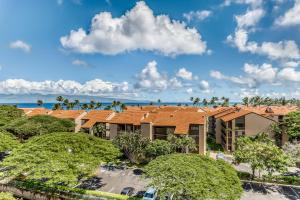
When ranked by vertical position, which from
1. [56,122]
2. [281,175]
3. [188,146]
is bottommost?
[281,175]

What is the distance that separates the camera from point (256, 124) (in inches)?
2431

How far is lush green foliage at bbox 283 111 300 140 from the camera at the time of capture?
54569 mm

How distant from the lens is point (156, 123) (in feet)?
185

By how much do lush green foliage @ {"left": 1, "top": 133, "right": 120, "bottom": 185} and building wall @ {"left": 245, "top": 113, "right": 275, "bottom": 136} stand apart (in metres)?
38.7

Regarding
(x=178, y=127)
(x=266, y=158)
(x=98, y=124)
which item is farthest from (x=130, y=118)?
A: (x=266, y=158)

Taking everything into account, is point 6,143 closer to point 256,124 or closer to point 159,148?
point 159,148

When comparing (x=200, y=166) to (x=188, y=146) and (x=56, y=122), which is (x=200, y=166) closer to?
(x=188, y=146)

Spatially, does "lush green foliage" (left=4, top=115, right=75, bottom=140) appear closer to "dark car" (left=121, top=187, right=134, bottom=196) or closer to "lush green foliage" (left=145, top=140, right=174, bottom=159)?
"lush green foliage" (left=145, top=140, right=174, bottom=159)

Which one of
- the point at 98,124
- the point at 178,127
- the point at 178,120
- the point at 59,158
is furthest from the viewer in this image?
the point at 98,124

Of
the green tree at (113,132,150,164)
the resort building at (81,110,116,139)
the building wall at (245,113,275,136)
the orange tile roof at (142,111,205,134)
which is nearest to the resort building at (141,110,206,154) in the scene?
the orange tile roof at (142,111,205,134)

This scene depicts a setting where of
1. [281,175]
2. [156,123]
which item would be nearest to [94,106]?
[156,123]

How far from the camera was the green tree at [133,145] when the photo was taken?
50.6m

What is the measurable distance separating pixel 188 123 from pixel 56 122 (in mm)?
34376

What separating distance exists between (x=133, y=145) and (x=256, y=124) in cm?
3326
